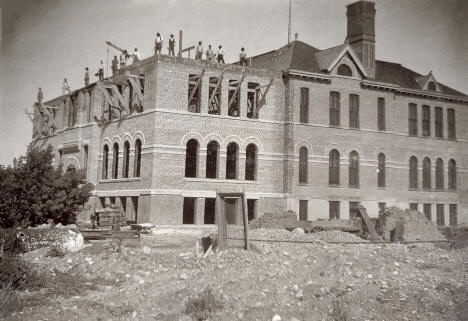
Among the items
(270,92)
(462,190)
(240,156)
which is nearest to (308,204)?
(240,156)

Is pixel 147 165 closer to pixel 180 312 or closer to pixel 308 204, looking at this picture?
pixel 308 204

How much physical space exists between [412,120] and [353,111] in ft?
15.9

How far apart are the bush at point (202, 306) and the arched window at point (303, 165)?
20.0m

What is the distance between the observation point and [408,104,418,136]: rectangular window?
35094mm

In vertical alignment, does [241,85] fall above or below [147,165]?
above

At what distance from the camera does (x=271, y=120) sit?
3102cm

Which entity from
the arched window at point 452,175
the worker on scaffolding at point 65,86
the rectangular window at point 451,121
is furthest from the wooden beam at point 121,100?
the arched window at point 452,175

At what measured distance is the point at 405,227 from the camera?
74.2 ft

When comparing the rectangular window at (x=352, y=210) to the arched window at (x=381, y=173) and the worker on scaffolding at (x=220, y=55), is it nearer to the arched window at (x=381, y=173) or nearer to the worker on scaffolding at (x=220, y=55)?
the arched window at (x=381, y=173)

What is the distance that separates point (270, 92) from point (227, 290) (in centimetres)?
2015

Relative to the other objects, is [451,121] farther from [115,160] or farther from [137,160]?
[115,160]

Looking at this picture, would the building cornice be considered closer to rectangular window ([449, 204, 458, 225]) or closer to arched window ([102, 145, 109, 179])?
rectangular window ([449, 204, 458, 225])

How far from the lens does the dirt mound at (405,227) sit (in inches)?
886

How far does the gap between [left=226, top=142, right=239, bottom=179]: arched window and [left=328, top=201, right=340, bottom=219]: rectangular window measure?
6.68 meters
